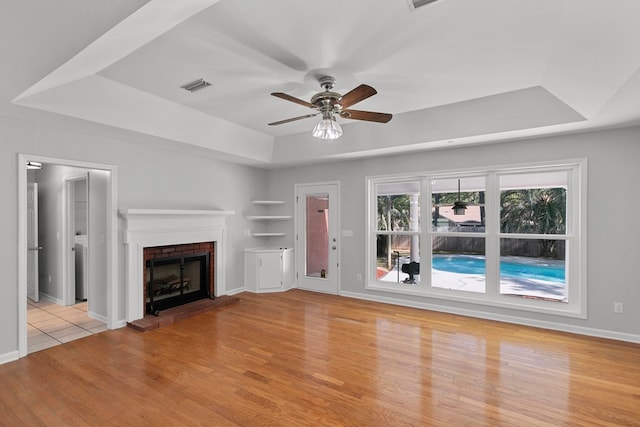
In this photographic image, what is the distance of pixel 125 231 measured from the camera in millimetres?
4043

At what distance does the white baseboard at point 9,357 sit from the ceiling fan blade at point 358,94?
13.4 feet

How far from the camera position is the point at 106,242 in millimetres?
4066

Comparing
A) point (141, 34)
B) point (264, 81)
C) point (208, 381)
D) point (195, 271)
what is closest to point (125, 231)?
point (195, 271)

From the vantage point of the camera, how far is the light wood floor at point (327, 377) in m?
2.24

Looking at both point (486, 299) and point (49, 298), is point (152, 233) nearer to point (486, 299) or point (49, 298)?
point (49, 298)

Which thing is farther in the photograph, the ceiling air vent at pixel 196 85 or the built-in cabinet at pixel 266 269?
the built-in cabinet at pixel 266 269

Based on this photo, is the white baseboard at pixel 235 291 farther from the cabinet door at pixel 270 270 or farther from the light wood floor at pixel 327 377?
the light wood floor at pixel 327 377

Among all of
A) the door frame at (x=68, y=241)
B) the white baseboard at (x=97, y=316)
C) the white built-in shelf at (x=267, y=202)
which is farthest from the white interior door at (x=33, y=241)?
the white built-in shelf at (x=267, y=202)

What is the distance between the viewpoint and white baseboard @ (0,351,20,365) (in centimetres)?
304

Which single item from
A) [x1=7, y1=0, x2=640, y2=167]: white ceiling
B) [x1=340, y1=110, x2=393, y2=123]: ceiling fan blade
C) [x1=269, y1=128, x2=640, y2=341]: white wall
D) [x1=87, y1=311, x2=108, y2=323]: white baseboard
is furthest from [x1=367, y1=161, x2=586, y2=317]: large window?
[x1=87, y1=311, x2=108, y2=323]: white baseboard

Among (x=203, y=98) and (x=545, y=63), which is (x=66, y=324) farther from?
(x=545, y=63)

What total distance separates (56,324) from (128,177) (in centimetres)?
217

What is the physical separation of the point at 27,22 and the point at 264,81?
1.78 metres

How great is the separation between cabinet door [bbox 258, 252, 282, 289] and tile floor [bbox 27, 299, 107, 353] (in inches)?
98.5
